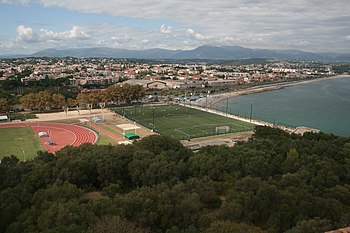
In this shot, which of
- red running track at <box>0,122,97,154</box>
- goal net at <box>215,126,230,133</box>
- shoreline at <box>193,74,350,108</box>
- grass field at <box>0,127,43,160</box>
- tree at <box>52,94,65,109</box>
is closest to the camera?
grass field at <box>0,127,43,160</box>

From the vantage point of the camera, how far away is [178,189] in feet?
39.3

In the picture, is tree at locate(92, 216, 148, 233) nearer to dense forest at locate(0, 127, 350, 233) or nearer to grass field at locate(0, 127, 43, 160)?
dense forest at locate(0, 127, 350, 233)

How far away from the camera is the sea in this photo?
3826cm

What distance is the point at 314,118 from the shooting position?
137ft

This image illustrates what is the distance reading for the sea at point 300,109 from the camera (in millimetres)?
38259

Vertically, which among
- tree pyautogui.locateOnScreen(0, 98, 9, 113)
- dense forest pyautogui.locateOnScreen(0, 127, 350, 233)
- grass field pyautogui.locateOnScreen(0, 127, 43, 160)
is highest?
dense forest pyautogui.locateOnScreen(0, 127, 350, 233)

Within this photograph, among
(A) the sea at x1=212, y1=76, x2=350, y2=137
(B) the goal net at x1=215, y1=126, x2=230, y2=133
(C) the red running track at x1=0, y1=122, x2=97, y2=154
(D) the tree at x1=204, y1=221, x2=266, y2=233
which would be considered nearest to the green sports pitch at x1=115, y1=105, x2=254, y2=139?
(B) the goal net at x1=215, y1=126, x2=230, y2=133

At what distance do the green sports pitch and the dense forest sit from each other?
1082 cm

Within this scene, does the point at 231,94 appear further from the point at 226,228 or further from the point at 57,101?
the point at 226,228

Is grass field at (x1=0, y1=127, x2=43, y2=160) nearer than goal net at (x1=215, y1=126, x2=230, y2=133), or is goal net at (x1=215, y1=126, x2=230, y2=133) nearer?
grass field at (x1=0, y1=127, x2=43, y2=160)

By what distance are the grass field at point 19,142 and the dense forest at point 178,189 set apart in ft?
25.0

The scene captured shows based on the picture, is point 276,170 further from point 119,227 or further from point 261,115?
point 261,115

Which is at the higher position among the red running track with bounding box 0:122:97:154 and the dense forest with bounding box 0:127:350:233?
the dense forest with bounding box 0:127:350:233

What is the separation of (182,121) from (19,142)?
1560cm
